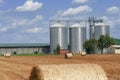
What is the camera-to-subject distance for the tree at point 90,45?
130250 mm

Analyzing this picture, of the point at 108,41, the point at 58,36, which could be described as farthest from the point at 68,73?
the point at 58,36

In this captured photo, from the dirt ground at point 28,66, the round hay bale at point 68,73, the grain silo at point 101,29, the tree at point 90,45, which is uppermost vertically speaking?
the grain silo at point 101,29

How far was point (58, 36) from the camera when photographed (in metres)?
142

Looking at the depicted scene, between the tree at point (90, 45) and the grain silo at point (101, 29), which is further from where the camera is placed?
the grain silo at point (101, 29)

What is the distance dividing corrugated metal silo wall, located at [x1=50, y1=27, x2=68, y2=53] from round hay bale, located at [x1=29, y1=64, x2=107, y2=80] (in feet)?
420

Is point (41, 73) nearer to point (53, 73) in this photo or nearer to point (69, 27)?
point (53, 73)

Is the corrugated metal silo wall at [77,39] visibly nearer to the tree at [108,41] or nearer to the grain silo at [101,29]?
the grain silo at [101,29]

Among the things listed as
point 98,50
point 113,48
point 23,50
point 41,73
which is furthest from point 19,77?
point 23,50

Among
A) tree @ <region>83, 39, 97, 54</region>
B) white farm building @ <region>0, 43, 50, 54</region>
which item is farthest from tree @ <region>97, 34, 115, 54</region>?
white farm building @ <region>0, 43, 50, 54</region>

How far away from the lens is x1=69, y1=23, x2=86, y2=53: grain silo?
142 metres

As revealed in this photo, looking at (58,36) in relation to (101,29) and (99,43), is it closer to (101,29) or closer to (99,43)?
(101,29)

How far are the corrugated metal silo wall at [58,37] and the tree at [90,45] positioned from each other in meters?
11.9

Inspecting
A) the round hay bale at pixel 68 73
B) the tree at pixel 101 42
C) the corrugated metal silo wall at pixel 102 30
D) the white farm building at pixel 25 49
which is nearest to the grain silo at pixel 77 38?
the corrugated metal silo wall at pixel 102 30

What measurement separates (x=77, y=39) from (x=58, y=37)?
6.63m
